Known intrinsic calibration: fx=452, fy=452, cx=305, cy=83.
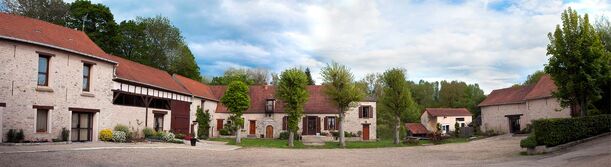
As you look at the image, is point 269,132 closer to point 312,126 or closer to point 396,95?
point 312,126

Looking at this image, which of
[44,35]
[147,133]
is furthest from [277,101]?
[44,35]

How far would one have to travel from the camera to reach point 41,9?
4153cm

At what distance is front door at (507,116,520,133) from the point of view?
44812mm

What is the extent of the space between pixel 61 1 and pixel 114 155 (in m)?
32.8

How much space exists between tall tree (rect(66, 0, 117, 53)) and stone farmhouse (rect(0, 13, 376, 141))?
10.8 m

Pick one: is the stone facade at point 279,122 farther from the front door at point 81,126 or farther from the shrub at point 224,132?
the front door at point 81,126

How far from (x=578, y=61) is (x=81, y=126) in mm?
25730

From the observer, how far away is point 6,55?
20016mm

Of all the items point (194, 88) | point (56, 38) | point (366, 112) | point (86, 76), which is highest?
point (56, 38)

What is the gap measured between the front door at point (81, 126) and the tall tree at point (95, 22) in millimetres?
20237

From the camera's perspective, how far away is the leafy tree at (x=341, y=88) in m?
33.9

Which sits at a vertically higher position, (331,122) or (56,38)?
(56,38)

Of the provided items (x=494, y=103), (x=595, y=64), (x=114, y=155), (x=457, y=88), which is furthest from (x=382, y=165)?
(x=457, y=88)

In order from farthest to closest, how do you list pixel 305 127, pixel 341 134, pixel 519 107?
pixel 305 127 < pixel 519 107 < pixel 341 134
